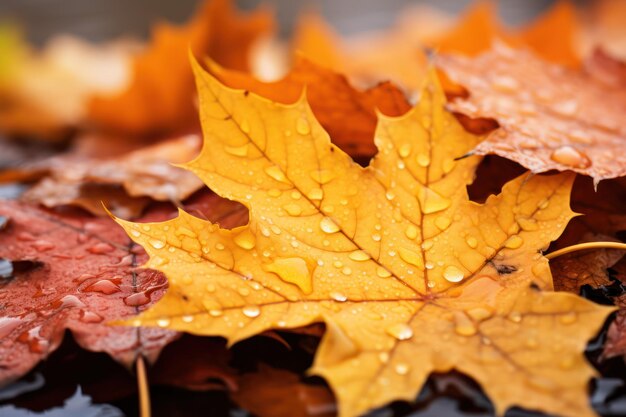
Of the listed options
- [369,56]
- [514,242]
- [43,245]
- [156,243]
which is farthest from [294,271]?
[369,56]

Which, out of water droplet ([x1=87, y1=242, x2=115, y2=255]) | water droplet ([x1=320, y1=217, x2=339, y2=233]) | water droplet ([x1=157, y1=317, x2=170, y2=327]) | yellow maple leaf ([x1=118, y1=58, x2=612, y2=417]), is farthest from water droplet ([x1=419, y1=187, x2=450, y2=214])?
water droplet ([x1=87, y1=242, x2=115, y2=255])

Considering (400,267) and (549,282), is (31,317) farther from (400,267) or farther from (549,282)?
(549,282)

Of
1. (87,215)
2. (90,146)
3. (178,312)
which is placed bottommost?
(90,146)

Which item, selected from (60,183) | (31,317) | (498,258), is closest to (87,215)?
(60,183)

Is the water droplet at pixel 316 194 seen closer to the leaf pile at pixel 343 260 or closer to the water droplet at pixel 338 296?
the leaf pile at pixel 343 260

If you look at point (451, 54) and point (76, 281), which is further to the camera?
point (451, 54)

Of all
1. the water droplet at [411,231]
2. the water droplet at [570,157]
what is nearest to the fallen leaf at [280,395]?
the water droplet at [411,231]
